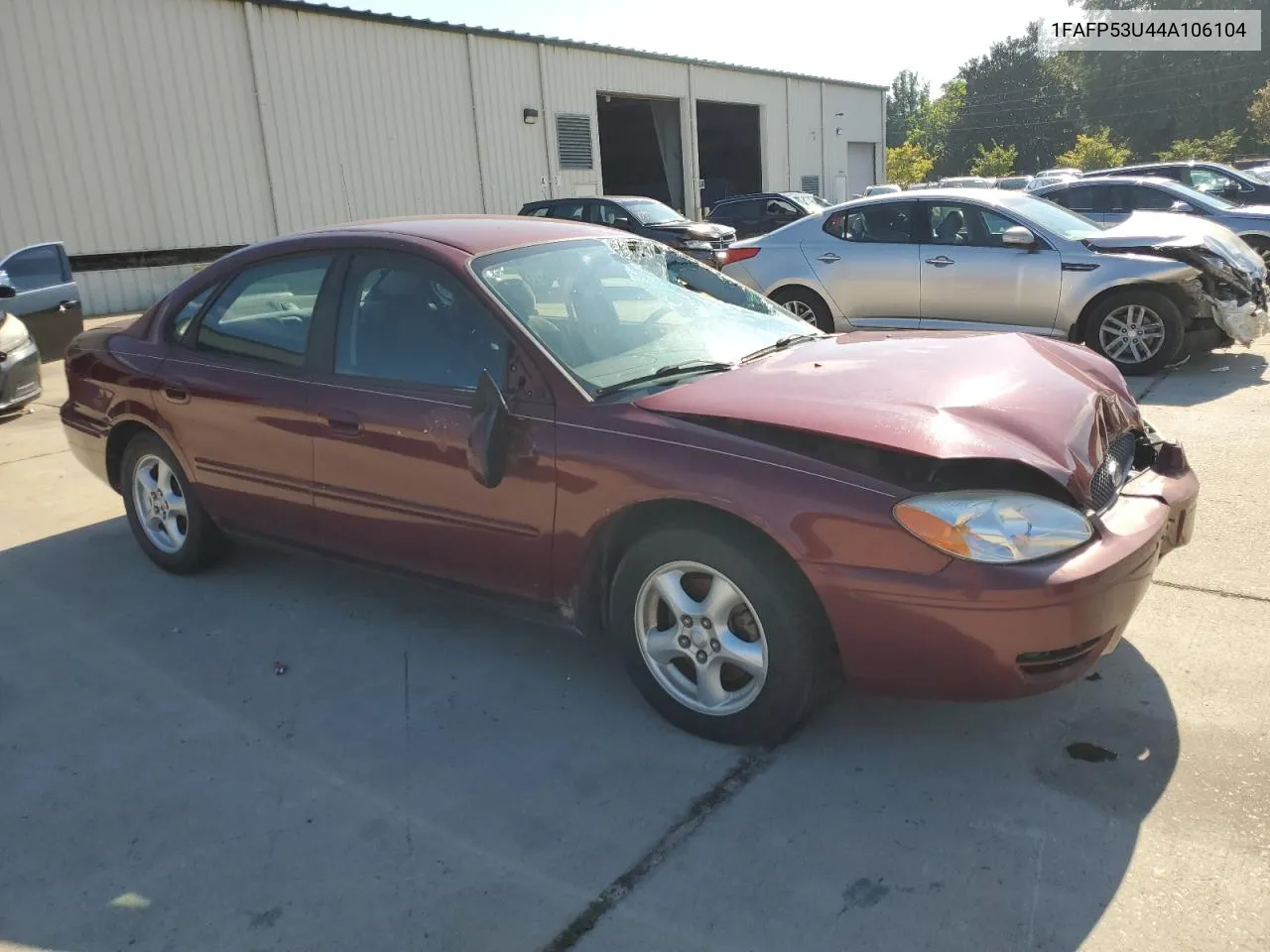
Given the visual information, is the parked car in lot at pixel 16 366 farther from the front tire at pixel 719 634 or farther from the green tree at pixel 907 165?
the green tree at pixel 907 165

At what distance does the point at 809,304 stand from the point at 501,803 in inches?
282

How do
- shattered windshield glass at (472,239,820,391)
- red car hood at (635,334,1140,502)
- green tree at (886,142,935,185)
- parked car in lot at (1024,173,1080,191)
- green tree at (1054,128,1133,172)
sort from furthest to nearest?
green tree at (886,142,935,185) < green tree at (1054,128,1133,172) < parked car in lot at (1024,173,1080,191) < shattered windshield glass at (472,239,820,391) < red car hood at (635,334,1140,502)

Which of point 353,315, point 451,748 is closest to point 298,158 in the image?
point 353,315

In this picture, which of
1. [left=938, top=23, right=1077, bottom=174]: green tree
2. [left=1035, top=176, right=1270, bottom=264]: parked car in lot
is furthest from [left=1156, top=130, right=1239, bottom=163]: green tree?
[left=1035, top=176, right=1270, bottom=264]: parked car in lot

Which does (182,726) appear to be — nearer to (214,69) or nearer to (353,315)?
(353,315)

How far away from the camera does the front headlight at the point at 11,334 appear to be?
8.23m

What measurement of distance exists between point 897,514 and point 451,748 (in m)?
1.57

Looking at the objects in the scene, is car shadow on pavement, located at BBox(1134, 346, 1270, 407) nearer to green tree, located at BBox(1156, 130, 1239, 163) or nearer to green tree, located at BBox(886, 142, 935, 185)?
green tree, located at BBox(886, 142, 935, 185)

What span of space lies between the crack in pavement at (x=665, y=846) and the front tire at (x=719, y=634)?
0.09m

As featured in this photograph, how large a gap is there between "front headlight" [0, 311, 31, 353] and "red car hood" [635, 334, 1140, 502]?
722 centimetres

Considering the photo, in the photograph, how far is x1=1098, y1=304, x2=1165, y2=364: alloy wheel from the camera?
25.7 feet

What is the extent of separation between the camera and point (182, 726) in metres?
3.41

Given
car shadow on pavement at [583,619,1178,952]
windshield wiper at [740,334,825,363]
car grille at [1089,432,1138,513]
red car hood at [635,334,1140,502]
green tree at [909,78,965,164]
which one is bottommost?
car shadow on pavement at [583,619,1178,952]

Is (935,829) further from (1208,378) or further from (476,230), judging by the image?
(1208,378)
